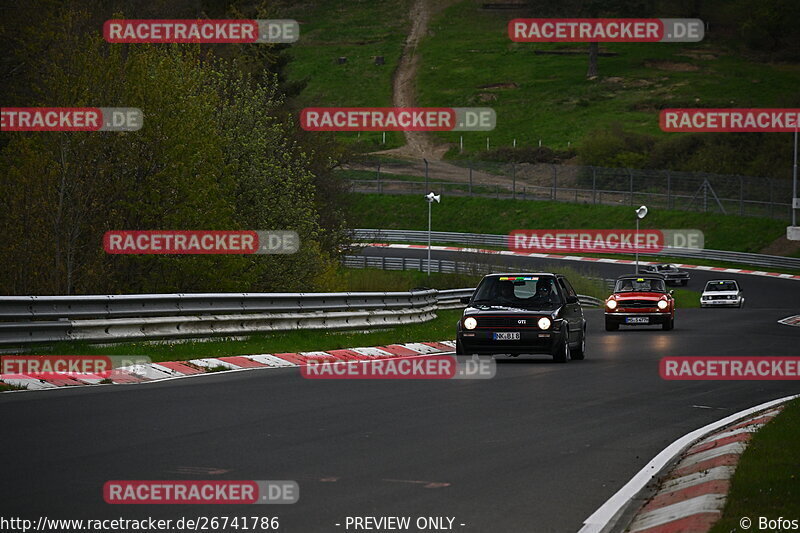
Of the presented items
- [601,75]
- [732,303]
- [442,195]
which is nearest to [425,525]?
[732,303]

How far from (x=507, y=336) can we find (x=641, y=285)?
1389 cm

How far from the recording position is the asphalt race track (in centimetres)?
850

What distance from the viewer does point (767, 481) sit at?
29.5 feet

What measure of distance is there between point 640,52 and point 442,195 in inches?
2505

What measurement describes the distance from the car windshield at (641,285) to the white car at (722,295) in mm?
18435

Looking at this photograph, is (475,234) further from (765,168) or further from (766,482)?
(766,482)

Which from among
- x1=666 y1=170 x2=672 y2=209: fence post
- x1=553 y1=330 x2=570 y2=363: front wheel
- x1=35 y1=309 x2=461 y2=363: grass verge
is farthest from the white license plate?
x1=666 y1=170 x2=672 y2=209: fence post

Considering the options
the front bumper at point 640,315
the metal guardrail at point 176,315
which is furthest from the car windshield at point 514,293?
the front bumper at point 640,315

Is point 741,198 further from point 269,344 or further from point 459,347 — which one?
point 269,344

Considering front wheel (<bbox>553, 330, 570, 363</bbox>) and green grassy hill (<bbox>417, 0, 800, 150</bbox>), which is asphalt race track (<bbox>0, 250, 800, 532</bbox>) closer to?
front wheel (<bbox>553, 330, 570, 363</bbox>)

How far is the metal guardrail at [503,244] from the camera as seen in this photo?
7056 cm

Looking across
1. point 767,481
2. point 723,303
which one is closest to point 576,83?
point 723,303

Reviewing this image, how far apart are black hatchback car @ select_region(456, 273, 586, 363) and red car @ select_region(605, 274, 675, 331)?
1158 centimetres

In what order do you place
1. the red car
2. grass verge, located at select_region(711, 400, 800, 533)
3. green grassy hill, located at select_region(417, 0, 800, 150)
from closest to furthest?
grass verge, located at select_region(711, 400, 800, 533), the red car, green grassy hill, located at select_region(417, 0, 800, 150)
